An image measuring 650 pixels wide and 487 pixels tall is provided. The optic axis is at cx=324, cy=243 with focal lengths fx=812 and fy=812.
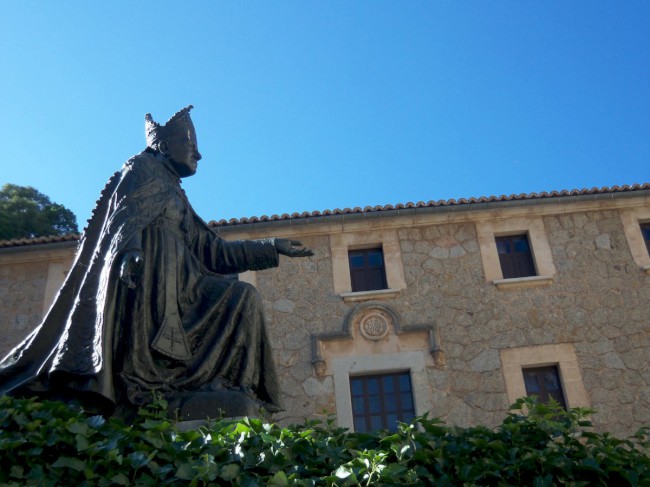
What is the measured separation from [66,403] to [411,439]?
70.5 inches

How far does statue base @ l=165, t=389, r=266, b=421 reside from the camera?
163 inches

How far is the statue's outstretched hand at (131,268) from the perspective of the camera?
4.34m

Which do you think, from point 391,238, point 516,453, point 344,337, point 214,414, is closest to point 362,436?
point 516,453

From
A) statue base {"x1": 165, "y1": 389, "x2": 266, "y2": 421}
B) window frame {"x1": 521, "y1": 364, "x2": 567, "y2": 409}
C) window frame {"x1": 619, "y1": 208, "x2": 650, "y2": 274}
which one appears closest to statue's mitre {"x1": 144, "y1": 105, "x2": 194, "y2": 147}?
statue base {"x1": 165, "y1": 389, "x2": 266, "y2": 421}

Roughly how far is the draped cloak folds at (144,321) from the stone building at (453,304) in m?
8.88

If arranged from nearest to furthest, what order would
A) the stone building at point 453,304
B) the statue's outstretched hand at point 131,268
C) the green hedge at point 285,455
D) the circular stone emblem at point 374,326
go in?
1. the green hedge at point 285,455
2. the statue's outstretched hand at point 131,268
3. the stone building at point 453,304
4. the circular stone emblem at point 374,326

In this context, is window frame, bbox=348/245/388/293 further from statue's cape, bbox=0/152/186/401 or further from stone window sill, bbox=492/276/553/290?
statue's cape, bbox=0/152/186/401

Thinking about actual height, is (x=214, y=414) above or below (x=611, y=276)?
below

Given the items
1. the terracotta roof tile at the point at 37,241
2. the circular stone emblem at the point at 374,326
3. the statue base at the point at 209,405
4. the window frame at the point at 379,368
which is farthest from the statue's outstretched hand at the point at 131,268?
the terracotta roof tile at the point at 37,241

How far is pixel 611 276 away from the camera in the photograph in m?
14.8

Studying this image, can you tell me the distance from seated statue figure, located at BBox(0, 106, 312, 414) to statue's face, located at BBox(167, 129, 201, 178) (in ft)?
0.24

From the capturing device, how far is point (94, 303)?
14.6ft

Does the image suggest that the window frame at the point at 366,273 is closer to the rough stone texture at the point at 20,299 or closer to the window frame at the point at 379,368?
the window frame at the point at 379,368

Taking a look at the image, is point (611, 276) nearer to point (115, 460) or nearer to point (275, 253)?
point (275, 253)
